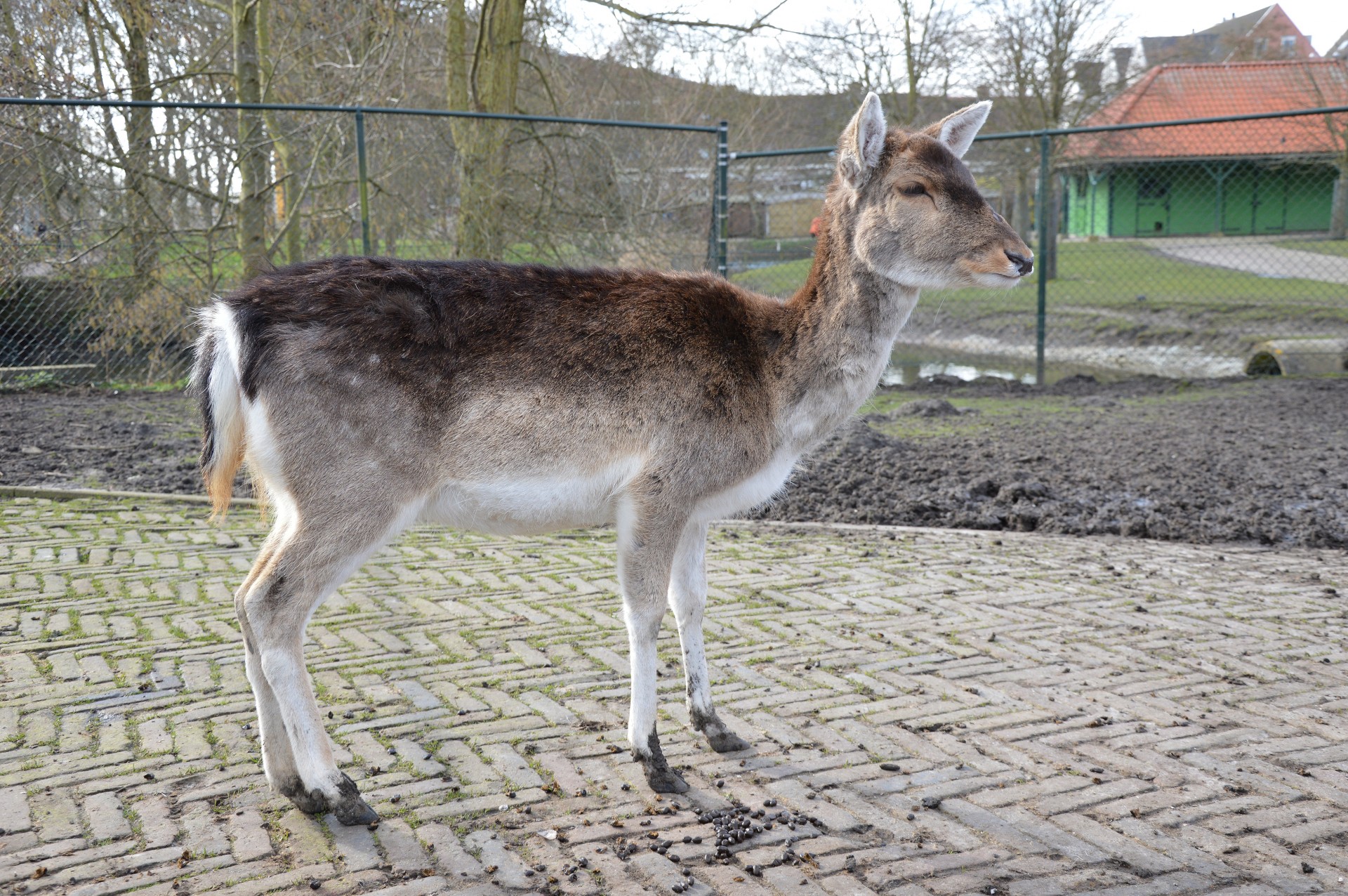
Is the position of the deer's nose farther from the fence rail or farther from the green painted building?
the green painted building

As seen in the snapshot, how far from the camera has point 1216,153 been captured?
34781 mm

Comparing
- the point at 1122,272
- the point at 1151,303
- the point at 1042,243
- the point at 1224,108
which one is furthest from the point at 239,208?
the point at 1224,108

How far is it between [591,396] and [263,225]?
32.8 ft

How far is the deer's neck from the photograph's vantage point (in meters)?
4.56

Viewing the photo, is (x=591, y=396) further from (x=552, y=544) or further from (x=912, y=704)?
(x=552, y=544)

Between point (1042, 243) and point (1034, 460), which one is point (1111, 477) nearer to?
point (1034, 460)

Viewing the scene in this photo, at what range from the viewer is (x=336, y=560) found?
12.8ft

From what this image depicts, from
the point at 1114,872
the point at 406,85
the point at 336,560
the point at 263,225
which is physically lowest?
the point at 1114,872

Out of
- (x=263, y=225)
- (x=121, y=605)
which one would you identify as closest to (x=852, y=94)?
(x=263, y=225)

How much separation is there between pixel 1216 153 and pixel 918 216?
114 feet

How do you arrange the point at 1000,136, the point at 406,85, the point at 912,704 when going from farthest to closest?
the point at 406,85 → the point at 1000,136 → the point at 912,704

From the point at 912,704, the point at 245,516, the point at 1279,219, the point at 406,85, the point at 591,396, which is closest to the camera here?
the point at 591,396

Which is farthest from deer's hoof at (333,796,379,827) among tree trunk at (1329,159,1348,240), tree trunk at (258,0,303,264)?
tree trunk at (1329,159,1348,240)

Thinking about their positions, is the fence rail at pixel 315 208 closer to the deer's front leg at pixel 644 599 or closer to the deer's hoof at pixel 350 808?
the deer's front leg at pixel 644 599
